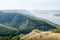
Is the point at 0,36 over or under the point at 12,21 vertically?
under

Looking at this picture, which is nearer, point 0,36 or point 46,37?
point 46,37

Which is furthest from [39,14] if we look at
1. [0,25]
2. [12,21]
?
[0,25]

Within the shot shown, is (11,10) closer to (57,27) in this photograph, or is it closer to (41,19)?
(41,19)
